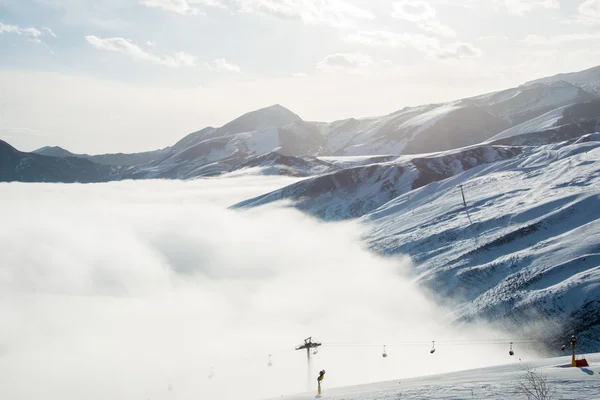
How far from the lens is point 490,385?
2938cm

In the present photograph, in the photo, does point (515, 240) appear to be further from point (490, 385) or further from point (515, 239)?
point (490, 385)

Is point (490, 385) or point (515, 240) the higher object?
point (490, 385)

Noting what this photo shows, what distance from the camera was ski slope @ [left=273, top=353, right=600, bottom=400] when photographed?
2648 centimetres

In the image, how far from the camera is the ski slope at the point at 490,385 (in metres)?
26.5

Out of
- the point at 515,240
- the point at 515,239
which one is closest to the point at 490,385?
the point at 515,240

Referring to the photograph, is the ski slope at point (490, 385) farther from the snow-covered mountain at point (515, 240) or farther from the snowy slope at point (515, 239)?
the snowy slope at point (515, 239)

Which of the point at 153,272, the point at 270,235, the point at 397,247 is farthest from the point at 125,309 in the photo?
the point at 397,247

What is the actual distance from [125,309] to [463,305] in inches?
4075

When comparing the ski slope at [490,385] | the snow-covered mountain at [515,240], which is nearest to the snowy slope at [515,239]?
the snow-covered mountain at [515,240]

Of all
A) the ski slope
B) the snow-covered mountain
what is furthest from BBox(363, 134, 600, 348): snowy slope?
the ski slope

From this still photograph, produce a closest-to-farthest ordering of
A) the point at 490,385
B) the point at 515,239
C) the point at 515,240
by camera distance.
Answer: the point at 490,385, the point at 515,240, the point at 515,239

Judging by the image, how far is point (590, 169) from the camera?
132 meters

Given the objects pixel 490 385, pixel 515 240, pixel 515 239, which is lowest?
pixel 515 240

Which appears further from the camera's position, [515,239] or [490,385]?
[515,239]
